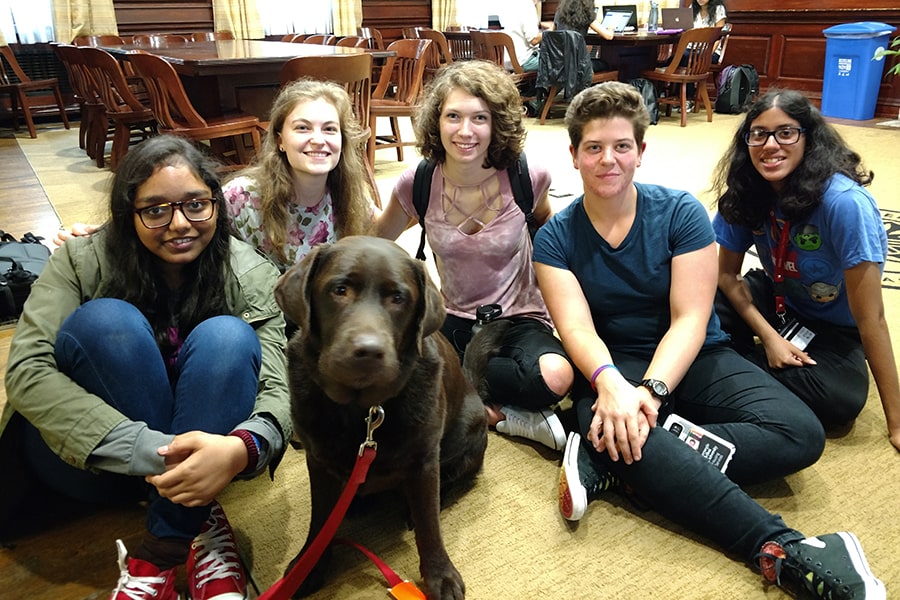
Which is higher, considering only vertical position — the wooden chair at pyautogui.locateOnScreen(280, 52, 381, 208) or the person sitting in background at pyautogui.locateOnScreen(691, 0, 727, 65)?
the person sitting in background at pyautogui.locateOnScreen(691, 0, 727, 65)

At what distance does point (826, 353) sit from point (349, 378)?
143cm

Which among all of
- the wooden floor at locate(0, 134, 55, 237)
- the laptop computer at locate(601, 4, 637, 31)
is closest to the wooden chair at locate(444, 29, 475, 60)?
the laptop computer at locate(601, 4, 637, 31)

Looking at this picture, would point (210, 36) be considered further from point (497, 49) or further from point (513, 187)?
point (513, 187)

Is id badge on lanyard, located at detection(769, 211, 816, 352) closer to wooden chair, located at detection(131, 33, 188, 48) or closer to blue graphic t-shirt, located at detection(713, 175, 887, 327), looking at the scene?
blue graphic t-shirt, located at detection(713, 175, 887, 327)

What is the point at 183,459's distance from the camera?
122cm

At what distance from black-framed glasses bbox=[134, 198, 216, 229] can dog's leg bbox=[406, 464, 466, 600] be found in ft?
2.39

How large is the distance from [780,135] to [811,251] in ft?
1.11

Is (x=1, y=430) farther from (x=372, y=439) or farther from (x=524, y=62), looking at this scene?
(x=524, y=62)

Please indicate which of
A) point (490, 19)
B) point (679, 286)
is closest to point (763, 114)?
point (679, 286)

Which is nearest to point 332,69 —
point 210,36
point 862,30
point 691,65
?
point 691,65

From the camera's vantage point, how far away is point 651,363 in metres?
1.60

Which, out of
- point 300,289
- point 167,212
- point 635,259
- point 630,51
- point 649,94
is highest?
point 630,51

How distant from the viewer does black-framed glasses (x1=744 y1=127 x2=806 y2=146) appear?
5.71 ft

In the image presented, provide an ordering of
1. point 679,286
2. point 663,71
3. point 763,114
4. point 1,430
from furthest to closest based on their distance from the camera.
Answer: point 663,71, point 763,114, point 679,286, point 1,430
